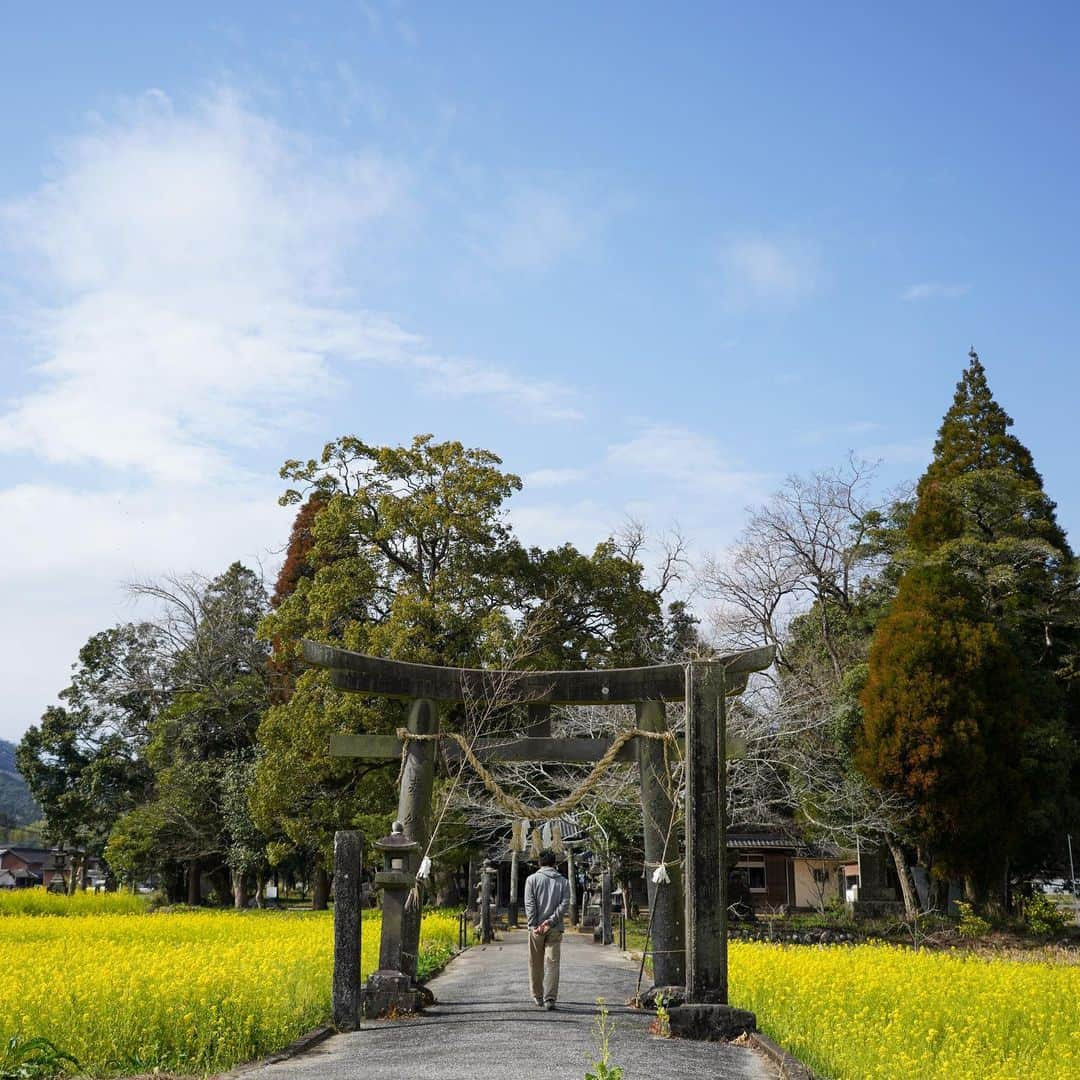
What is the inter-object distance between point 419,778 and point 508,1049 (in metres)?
4.22

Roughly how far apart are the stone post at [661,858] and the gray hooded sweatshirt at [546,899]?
114 cm

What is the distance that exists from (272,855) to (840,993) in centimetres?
2291

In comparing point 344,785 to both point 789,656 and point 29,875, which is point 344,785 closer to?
point 789,656

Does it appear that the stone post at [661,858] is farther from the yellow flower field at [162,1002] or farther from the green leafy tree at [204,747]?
the green leafy tree at [204,747]

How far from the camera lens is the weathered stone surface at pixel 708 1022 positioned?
31.2 feet

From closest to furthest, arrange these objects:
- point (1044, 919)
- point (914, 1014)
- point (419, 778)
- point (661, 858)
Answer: point (914, 1014) < point (661, 858) < point (419, 778) < point (1044, 919)

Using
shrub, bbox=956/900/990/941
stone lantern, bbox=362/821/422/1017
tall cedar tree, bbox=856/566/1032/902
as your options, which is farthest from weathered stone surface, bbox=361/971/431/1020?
tall cedar tree, bbox=856/566/1032/902

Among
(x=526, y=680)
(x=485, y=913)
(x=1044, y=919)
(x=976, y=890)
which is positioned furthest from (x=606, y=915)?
(x=526, y=680)

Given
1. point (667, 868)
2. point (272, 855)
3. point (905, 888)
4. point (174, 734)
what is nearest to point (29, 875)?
point (174, 734)

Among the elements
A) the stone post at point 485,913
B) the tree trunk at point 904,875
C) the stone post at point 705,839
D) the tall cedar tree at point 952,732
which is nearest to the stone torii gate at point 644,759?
the stone post at point 705,839

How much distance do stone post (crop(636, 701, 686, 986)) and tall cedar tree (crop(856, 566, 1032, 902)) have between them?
1402cm

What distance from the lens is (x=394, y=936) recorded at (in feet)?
37.1

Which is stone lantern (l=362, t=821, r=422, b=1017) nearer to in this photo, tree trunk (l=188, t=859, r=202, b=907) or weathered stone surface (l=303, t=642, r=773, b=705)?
weathered stone surface (l=303, t=642, r=773, b=705)

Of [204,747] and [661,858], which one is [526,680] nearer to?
[661,858]
